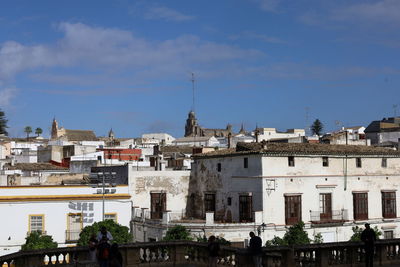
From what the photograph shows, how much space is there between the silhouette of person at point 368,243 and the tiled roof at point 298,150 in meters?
20.5

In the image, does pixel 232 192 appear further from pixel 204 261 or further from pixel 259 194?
pixel 204 261

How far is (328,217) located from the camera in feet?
128

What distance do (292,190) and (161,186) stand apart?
975 cm

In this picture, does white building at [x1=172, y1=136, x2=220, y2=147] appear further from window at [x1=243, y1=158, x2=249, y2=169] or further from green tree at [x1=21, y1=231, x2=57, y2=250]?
green tree at [x1=21, y1=231, x2=57, y2=250]

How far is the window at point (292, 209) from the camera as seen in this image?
37.4 m

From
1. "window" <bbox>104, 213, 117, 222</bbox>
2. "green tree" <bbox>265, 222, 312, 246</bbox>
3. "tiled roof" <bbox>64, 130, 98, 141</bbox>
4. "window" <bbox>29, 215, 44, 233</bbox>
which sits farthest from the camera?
"tiled roof" <bbox>64, 130, 98, 141</bbox>

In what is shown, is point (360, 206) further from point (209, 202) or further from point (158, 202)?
point (158, 202)

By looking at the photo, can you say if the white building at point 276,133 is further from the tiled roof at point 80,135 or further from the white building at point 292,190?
the white building at point 292,190

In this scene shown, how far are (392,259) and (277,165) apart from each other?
19.7m

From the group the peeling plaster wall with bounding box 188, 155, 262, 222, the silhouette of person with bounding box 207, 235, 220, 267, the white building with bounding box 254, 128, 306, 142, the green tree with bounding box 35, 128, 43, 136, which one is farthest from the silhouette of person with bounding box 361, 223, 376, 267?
the green tree with bounding box 35, 128, 43, 136

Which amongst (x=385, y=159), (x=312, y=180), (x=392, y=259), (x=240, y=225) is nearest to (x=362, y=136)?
(x=385, y=159)

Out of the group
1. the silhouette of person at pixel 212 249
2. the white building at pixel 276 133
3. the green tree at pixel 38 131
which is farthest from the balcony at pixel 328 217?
the green tree at pixel 38 131

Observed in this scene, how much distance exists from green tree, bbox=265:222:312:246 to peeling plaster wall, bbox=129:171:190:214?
29.6 feet

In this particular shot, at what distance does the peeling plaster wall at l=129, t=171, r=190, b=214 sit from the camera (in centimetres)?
4144
